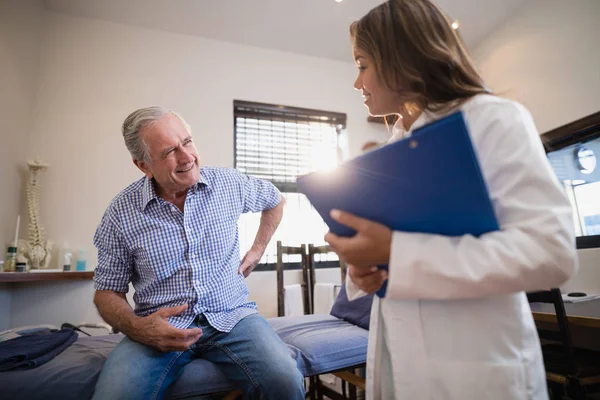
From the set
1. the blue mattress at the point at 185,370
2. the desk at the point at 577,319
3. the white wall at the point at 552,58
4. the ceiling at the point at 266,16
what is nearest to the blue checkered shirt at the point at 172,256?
the blue mattress at the point at 185,370

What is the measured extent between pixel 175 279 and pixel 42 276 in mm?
1345

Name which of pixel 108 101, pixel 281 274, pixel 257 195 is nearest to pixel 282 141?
pixel 281 274

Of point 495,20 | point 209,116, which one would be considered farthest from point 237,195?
point 495,20

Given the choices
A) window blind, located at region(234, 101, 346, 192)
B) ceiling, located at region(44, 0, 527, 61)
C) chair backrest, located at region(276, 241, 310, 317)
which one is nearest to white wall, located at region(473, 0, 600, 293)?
ceiling, located at region(44, 0, 527, 61)

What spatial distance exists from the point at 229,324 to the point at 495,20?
343 centimetres

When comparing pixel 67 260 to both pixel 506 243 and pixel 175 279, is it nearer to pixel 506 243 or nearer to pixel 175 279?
pixel 175 279

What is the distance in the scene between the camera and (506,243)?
18.3 inches

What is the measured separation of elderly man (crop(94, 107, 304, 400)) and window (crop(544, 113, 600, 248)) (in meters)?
2.23

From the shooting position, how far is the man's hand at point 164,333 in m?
1.03

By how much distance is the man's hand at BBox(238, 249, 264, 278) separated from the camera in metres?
1.45

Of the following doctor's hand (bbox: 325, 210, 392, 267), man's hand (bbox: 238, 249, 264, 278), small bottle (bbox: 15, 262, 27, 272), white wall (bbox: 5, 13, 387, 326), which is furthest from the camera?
white wall (bbox: 5, 13, 387, 326)

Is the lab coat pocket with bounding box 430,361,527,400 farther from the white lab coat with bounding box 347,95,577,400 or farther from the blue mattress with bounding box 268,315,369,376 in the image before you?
the blue mattress with bounding box 268,315,369,376

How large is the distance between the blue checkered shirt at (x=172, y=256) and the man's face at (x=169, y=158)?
0.16 feet

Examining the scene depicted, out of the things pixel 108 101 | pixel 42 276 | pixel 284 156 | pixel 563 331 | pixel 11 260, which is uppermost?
pixel 108 101
